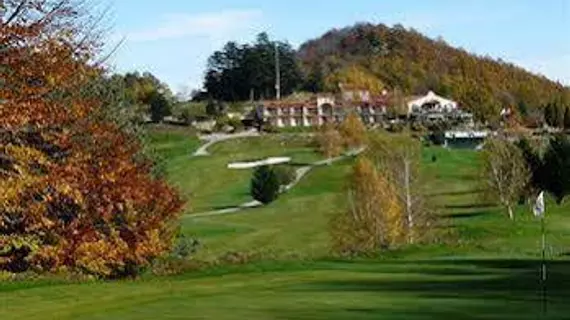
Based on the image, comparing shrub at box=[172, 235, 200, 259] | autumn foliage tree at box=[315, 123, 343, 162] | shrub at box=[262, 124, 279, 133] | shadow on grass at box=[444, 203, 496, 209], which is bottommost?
shadow on grass at box=[444, 203, 496, 209]

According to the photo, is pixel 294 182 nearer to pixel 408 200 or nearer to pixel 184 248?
pixel 408 200

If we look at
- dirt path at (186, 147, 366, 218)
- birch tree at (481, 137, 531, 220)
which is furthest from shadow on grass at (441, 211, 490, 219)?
dirt path at (186, 147, 366, 218)

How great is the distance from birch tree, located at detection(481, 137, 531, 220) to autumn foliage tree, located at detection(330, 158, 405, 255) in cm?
1403

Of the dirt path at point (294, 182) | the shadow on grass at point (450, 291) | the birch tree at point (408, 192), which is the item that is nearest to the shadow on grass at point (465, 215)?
the birch tree at point (408, 192)

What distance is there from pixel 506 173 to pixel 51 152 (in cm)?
5613

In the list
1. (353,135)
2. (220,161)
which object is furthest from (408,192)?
(353,135)

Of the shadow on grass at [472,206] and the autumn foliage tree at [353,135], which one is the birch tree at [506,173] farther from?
the autumn foliage tree at [353,135]

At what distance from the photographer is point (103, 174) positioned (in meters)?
22.9

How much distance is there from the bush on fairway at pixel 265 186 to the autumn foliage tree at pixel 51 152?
73230 millimetres

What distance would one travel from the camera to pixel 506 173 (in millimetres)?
73438

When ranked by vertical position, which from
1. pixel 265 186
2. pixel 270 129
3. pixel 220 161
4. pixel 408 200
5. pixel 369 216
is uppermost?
pixel 270 129

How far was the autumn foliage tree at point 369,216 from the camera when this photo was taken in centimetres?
5684

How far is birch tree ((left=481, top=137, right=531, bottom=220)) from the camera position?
72.9 meters

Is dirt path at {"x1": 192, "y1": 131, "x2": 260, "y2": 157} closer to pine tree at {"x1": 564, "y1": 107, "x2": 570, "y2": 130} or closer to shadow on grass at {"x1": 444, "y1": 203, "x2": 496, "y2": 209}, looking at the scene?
pine tree at {"x1": 564, "y1": 107, "x2": 570, "y2": 130}
